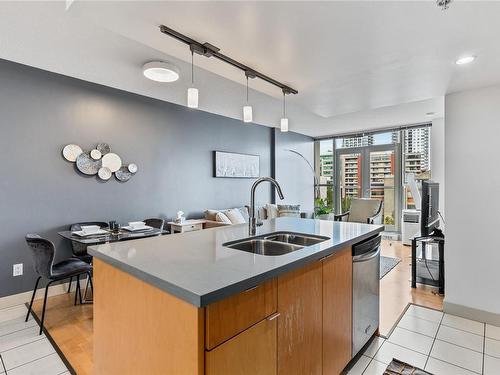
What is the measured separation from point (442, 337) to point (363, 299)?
3.22 ft

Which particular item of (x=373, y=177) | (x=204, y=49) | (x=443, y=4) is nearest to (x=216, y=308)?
(x=204, y=49)

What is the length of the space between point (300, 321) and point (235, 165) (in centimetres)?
412

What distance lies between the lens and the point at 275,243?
5.91ft

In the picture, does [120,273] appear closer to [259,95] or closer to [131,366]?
[131,366]

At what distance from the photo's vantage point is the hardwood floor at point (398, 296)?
2647 millimetres

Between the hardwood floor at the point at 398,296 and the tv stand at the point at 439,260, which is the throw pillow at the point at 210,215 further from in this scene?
the tv stand at the point at 439,260

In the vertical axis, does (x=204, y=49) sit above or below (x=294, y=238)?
above

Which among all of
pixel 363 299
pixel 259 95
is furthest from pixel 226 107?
pixel 363 299

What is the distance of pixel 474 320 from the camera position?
102 inches

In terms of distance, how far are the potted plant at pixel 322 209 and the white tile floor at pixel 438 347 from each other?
399cm

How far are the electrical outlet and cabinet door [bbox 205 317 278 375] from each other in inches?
122

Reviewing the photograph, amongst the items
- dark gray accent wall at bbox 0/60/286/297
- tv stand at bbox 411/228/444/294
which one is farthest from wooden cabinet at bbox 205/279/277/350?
dark gray accent wall at bbox 0/60/286/297

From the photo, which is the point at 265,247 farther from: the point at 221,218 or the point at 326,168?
the point at 326,168

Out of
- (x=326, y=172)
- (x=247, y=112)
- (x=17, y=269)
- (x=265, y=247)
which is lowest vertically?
(x=17, y=269)
